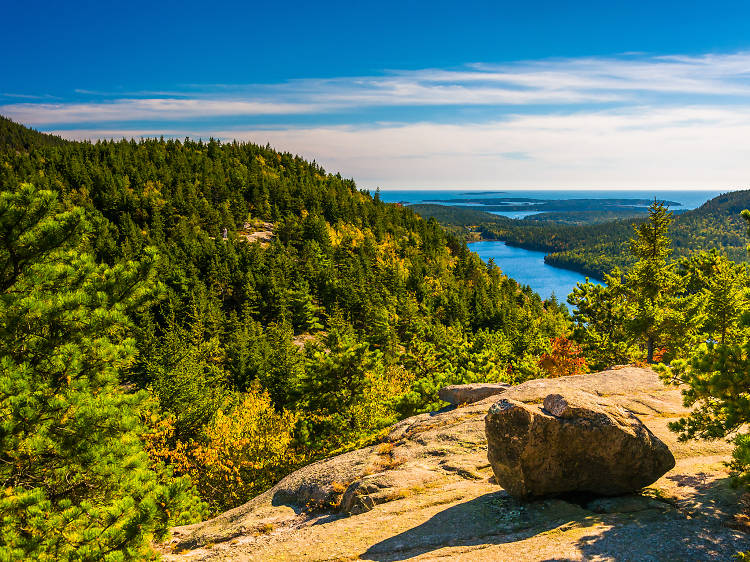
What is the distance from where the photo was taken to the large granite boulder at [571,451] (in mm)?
11273

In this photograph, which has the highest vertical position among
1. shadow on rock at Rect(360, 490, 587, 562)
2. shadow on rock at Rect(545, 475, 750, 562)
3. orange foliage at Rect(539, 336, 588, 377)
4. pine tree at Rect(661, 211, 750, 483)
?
pine tree at Rect(661, 211, 750, 483)

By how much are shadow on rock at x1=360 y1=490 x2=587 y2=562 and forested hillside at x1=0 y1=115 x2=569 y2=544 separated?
973 cm

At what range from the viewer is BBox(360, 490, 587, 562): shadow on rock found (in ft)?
34.2

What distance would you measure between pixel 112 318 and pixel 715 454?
19.6 meters

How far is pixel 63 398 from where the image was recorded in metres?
11.5

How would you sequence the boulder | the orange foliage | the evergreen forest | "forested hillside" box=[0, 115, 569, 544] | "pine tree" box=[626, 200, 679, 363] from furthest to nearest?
the orange foliage < "pine tree" box=[626, 200, 679, 363] < "forested hillside" box=[0, 115, 569, 544] < the boulder < the evergreen forest

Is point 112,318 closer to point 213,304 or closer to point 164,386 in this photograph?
point 164,386

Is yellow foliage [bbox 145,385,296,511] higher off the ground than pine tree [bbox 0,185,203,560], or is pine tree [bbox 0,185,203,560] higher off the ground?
pine tree [bbox 0,185,203,560]

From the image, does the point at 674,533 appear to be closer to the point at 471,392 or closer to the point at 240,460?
the point at 471,392

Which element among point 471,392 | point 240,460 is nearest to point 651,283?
point 471,392

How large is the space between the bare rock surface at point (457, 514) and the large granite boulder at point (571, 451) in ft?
1.72

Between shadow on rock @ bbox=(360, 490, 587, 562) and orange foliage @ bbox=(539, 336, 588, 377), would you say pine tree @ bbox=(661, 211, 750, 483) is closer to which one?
shadow on rock @ bbox=(360, 490, 587, 562)

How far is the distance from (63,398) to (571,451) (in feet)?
45.0

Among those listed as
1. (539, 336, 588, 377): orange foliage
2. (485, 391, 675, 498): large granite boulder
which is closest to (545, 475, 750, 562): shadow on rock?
(485, 391, 675, 498): large granite boulder
